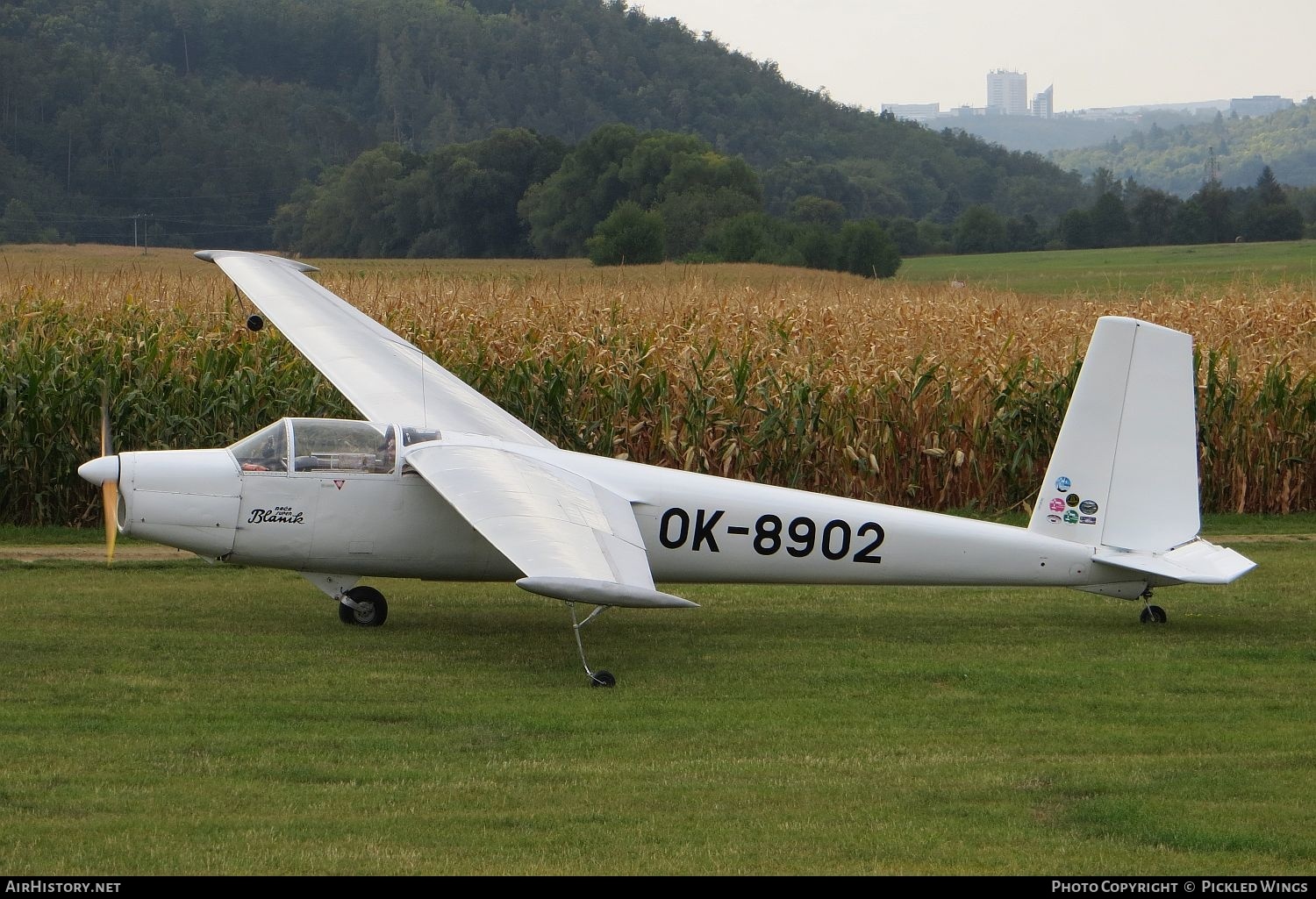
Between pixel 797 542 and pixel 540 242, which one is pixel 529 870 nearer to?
pixel 797 542

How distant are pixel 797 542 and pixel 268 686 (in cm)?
442

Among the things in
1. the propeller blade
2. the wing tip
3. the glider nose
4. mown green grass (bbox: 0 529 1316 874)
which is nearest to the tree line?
the wing tip

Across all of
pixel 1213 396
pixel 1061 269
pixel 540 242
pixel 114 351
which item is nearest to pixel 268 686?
pixel 114 351

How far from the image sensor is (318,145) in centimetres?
13400

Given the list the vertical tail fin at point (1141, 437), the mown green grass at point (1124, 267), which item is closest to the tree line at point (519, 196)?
the mown green grass at point (1124, 267)

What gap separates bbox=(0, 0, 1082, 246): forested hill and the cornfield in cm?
8568

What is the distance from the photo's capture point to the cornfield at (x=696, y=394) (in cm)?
1817

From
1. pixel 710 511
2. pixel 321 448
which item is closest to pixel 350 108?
pixel 321 448

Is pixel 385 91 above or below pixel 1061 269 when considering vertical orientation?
above

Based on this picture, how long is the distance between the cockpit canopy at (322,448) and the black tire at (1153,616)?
624 cm

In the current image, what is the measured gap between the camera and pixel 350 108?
159m

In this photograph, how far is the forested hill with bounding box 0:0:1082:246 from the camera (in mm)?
112250

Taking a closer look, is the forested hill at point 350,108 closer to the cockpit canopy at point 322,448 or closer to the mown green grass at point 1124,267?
the mown green grass at point 1124,267

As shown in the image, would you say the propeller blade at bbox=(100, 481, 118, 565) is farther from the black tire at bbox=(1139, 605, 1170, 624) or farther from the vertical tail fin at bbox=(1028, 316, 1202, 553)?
the black tire at bbox=(1139, 605, 1170, 624)
